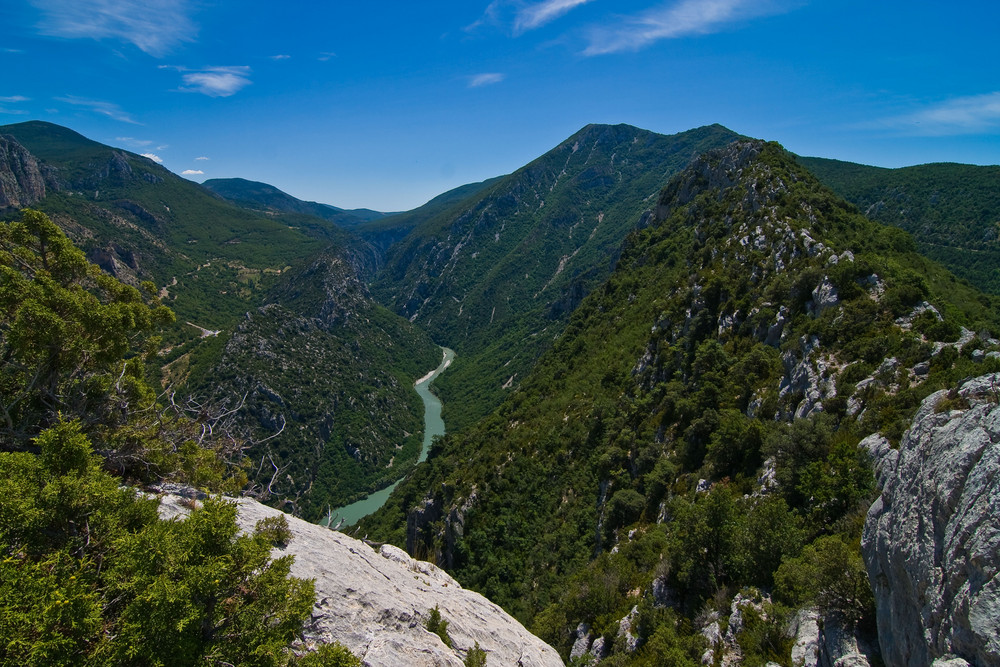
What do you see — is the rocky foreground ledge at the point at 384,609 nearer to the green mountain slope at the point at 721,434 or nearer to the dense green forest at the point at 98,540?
the dense green forest at the point at 98,540

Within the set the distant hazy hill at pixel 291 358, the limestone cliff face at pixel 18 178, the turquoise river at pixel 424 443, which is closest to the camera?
the turquoise river at pixel 424 443

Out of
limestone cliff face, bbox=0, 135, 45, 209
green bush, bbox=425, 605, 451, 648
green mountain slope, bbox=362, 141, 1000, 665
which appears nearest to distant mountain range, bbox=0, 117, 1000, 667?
green mountain slope, bbox=362, 141, 1000, 665

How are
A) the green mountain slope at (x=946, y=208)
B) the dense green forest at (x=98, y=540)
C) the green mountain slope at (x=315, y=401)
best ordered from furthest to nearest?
the green mountain slope at (x=315, y=401) → the green mountain slope at (x=946, y=208) → the dense green forest at (x=98, y=540)

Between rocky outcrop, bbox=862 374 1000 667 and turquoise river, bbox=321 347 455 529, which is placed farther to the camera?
turquoise river, bbox=321 347 455 529

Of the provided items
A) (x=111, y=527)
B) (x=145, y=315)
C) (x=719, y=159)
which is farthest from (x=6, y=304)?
(x=719, y=159)

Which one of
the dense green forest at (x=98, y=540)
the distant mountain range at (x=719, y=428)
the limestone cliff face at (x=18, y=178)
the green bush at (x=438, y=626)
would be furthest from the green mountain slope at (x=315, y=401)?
the limestone cliff face at (x=18, y=178)

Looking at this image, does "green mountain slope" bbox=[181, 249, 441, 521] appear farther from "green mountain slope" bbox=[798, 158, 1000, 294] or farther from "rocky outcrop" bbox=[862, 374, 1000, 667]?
"green mountain slope" bbox=[798, 158, 1000, 294]

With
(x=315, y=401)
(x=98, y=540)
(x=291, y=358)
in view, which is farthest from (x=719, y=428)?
(x=291, y=358)
